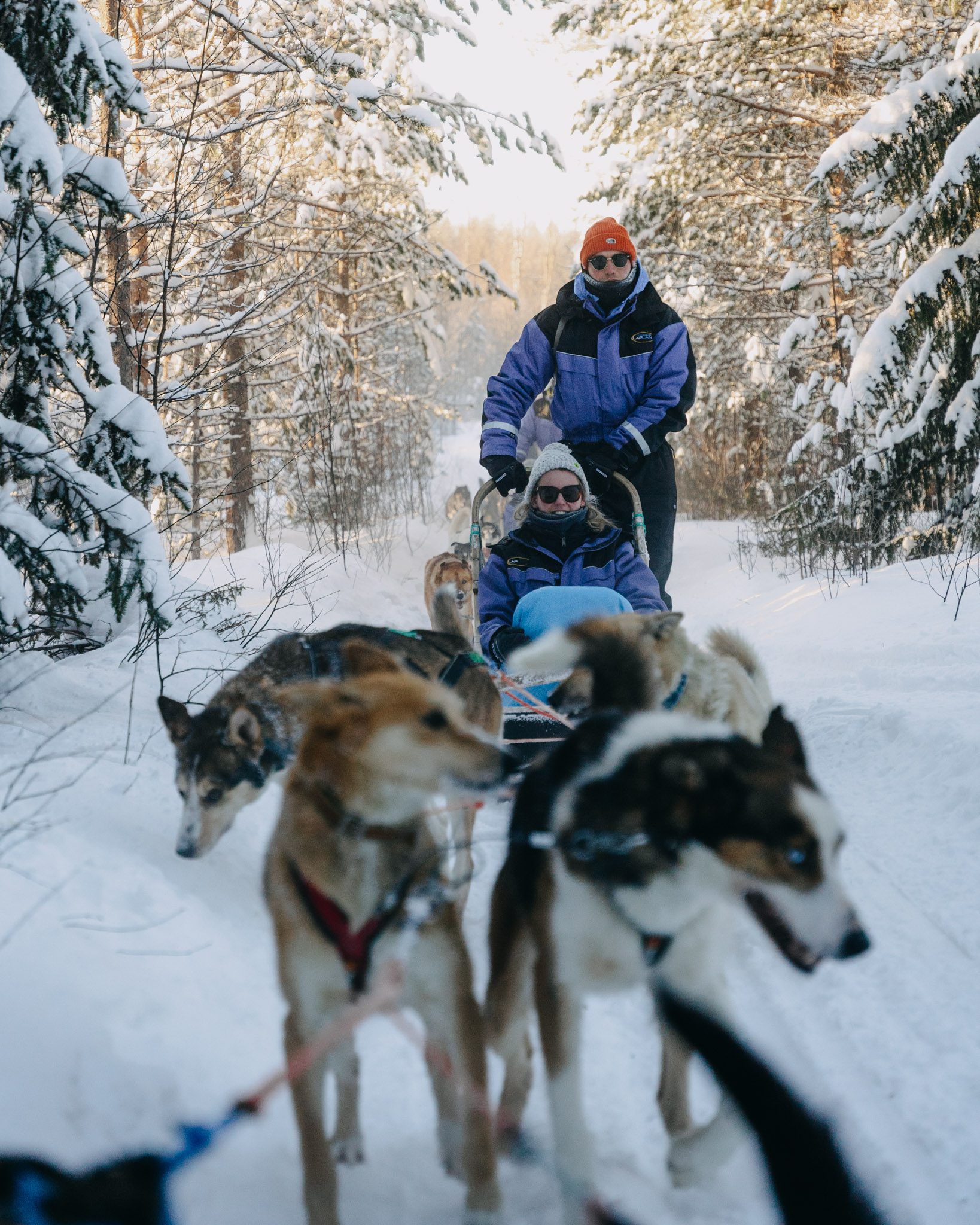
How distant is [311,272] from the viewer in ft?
29.5

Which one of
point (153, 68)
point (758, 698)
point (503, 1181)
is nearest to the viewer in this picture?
point (503, 1181)

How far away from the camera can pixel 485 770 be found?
169 centimetres

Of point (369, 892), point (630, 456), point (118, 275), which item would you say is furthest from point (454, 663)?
point (118, 275)

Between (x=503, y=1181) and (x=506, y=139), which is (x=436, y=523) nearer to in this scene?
(x=506, y=139)

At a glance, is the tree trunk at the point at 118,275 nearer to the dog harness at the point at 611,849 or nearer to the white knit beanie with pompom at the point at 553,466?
the white knit beanie with pompom at the point at 553,466

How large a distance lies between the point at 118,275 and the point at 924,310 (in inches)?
207

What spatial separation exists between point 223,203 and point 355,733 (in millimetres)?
8519

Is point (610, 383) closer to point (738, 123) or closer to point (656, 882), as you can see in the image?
point (656, 882)

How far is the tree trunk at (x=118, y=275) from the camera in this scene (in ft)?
17.6

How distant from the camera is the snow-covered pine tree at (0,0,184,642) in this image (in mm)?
3436

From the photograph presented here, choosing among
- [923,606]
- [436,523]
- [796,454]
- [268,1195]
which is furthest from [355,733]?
[436,523]

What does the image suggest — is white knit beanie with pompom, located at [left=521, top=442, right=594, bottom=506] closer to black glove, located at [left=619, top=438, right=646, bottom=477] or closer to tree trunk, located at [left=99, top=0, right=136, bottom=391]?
black glove, located at [left=619, top=438, right=646, bottom=477]

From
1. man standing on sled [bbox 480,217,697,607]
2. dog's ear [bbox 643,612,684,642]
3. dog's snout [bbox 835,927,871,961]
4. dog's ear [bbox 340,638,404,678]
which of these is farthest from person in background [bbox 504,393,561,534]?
dog's snout [bbox 835,927,871,961]

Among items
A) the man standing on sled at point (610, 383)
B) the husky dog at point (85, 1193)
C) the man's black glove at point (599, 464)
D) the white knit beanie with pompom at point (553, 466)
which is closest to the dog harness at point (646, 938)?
the husky dog at point (85, 1193)
